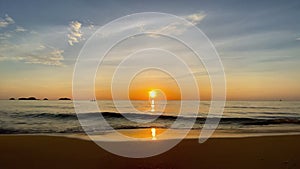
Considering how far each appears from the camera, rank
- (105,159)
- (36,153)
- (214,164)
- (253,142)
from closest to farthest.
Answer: (214,164), (105,159), (36,153), (253,142)

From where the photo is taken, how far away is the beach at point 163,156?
842cm

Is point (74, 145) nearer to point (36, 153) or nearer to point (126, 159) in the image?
point (36, 153)

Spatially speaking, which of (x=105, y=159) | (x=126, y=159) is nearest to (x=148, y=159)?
(x=126, y=159)

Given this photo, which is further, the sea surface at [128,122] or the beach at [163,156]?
the sea surface at [128,122]

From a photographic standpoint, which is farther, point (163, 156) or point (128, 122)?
point (128, 122)

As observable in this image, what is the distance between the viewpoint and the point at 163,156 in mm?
9750

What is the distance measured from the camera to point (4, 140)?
12305 millimetres

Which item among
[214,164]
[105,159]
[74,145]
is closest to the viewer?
[214,164]

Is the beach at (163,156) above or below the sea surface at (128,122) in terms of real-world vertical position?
below

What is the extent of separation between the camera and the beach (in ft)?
27.6

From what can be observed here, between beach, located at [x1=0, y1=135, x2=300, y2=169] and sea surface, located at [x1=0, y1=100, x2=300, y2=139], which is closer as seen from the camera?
beach, located at [x1=0, y1=135, x2=300, y2=169]

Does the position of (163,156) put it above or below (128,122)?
below

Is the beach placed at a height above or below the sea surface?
below

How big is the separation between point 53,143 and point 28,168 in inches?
152
